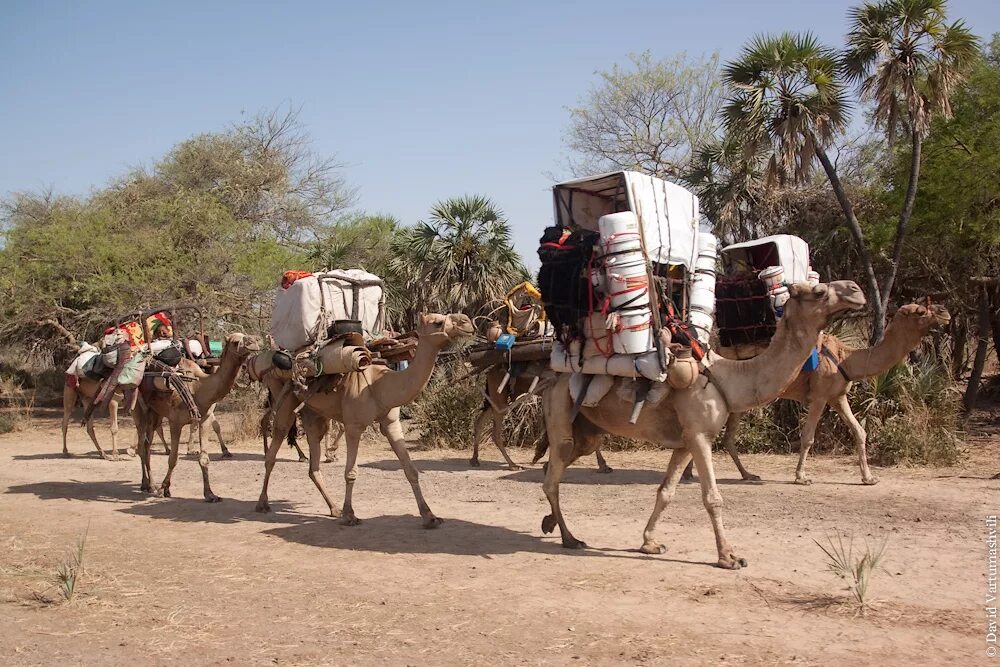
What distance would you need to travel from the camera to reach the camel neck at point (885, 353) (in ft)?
38.6

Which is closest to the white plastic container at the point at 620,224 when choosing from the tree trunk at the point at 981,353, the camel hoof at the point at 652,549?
the camel hoof at the point at 652,549

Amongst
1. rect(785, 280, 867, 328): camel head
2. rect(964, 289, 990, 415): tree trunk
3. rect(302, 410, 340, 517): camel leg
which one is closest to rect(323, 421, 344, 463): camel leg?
rect(302, 410, 340, 517): camel leg

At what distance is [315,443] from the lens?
1171 centimetres

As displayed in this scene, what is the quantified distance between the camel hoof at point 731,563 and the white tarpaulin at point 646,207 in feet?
9.31

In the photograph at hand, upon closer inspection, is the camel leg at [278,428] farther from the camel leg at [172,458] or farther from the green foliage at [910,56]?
the green foliage at [910,56]

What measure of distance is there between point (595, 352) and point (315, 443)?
15.2 feet

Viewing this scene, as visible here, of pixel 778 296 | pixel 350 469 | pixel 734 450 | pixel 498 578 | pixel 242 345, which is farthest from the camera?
pixel 734 450

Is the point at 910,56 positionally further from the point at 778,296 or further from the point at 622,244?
the point at 622,244

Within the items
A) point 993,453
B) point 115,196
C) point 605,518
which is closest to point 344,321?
point 605,518

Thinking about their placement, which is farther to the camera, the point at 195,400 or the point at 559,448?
the point at 195,400

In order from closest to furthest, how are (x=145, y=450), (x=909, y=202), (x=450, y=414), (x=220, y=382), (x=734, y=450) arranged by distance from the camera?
1. (x=220, y=382)
2. (x=734, y=450)
3. (x=145, y=450)
4. (x=909, y=202)
5. (x=450, y=414)

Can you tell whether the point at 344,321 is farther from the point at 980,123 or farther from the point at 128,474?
the point at 980,123

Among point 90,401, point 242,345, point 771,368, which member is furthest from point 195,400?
point 771,368

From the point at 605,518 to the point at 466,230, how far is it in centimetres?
1350
